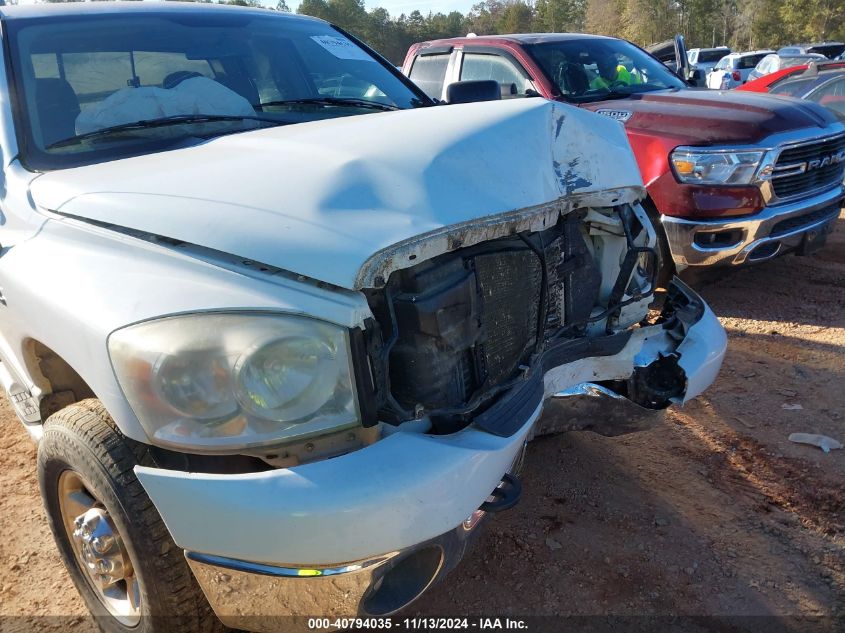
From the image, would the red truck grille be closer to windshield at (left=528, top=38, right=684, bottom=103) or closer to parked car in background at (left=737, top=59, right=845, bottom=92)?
windshield at (left=528, top=38, right=684, bottom=103)

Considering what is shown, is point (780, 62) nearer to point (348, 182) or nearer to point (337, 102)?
point (337, 102)

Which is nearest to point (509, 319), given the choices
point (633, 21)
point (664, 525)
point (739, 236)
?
point (664, 525)

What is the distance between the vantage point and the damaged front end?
72.8 inches

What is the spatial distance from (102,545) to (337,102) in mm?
2088

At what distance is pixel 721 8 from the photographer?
43188 millimetres

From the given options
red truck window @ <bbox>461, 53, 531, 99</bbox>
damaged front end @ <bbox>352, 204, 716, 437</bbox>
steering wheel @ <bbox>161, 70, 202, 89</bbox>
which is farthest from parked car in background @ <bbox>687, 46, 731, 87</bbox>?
steering wheel @ <bbox>161, 70, 202, 89</bbox>

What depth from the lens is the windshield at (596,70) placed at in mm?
5883

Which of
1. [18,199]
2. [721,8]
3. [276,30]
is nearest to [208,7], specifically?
[276,30]

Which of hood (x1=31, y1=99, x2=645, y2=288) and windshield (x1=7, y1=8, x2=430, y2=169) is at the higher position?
windshield (x1=7, y1=8, x2=430, y2=169)

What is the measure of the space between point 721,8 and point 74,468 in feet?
163

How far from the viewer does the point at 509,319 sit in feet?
7.30

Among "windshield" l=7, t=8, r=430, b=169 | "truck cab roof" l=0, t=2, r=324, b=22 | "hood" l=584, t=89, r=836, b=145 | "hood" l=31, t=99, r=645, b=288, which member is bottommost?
"hood" l=584, t=89, r=836, b=145

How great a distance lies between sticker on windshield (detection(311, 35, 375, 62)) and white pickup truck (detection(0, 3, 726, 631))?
39.8 inches

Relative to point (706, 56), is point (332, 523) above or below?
above
